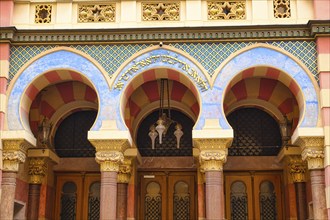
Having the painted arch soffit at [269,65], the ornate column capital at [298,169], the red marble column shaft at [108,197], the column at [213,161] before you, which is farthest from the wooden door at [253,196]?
the red marble column shaft at [108,197]

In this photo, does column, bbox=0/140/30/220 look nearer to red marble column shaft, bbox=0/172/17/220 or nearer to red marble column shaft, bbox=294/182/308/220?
red marble column shaft, bbox=0/172/17/220

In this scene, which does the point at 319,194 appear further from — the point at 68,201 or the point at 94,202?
the point at 68,201

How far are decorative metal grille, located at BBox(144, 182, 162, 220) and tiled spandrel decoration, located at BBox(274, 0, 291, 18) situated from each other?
5575 mm

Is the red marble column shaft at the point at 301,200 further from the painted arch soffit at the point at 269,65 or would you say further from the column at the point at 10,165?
the column at the point at 10,165

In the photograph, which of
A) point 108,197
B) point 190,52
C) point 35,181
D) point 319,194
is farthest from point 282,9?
point 35,181

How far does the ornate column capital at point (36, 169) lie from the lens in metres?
13.6

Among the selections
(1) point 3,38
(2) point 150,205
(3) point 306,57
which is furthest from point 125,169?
(3) point 306,57

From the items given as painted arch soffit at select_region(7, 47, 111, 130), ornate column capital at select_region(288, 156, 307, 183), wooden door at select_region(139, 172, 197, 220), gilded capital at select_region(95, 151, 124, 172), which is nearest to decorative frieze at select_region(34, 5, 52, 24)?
painted arch soffit at select_region(7, 47, 111, 130)

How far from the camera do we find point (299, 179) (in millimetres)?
13172

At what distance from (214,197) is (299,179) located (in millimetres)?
3002

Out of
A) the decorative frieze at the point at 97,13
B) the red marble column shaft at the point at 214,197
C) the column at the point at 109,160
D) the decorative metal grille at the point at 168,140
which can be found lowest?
the red marble column shaft at the point at 214,197

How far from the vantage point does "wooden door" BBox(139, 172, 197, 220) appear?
1415 cm

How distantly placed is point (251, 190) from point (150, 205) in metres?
2.75

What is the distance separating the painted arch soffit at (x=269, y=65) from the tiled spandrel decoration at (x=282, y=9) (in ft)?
2.88
